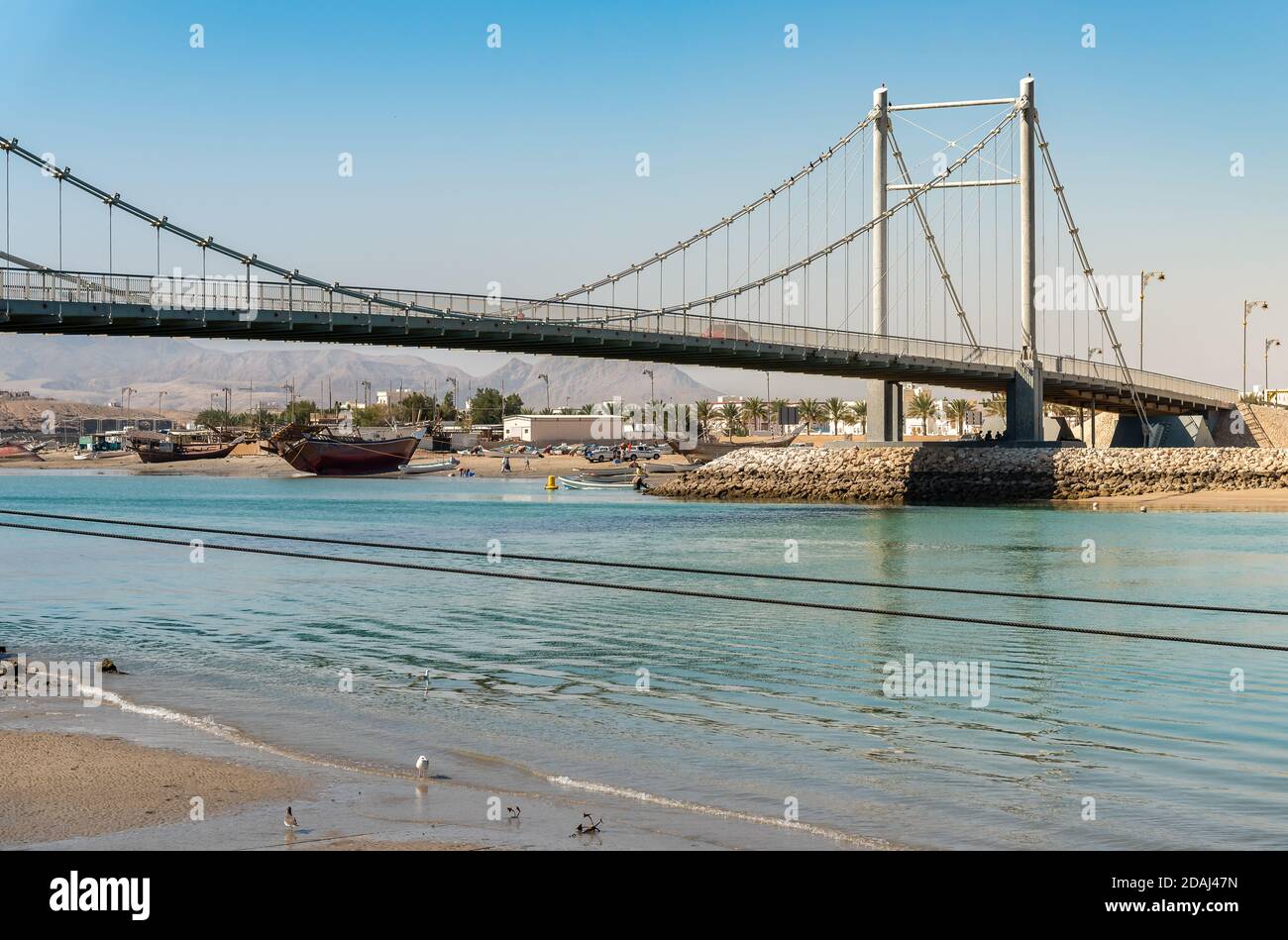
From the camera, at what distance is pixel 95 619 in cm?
2797

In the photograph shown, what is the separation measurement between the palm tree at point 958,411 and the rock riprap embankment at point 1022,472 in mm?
105491

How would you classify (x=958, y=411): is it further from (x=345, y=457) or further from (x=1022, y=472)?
(x=1022, y=472)

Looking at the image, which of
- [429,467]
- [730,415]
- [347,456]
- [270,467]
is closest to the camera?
[347,456]

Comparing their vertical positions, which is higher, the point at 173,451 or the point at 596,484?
the point at 173,451

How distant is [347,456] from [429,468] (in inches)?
382

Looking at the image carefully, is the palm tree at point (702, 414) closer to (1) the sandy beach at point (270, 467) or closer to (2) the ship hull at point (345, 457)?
(1) the sandy beach at point (270, 467)

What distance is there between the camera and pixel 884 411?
7644 centimetres

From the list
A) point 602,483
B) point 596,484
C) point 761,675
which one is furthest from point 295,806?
point 602,483

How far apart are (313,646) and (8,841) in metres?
14.4

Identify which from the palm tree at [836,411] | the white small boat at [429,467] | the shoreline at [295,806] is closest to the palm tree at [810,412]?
the palm tree at [836,411]

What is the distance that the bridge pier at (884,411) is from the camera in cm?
7512
